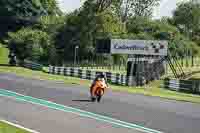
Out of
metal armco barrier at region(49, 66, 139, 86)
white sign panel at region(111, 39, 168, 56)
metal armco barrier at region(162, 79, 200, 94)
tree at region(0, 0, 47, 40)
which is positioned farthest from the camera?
tree at region(0, 0, 47, 40)

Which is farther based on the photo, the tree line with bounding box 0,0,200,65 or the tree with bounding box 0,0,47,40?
the tree with bounding box 0,0,47,40

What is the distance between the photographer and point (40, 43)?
6981 centimetres

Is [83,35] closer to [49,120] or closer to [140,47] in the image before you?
[140,47]

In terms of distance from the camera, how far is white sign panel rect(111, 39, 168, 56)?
49.5 metres

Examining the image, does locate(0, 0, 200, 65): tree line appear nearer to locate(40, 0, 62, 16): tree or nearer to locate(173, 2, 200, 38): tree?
locate(173, 2, 200, 38): tree

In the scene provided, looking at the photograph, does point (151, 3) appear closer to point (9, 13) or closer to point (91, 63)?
point (9, 13)

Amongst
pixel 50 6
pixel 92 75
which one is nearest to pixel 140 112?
pixel 92 75

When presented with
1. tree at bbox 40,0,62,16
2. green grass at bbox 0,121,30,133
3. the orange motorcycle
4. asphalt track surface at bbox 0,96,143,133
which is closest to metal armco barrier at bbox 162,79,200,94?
the orange motorcycle

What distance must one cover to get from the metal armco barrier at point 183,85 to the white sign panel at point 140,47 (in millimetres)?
6243

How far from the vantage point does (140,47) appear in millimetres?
50625

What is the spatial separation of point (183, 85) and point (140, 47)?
10.6 m

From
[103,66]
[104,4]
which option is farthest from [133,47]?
[104,4]

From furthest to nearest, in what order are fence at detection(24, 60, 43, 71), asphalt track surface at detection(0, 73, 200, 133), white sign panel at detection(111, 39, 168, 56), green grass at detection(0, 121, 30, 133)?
fence at detection(24, 60, 43, 71)
white sign panel at detection(111, 39, 168, 56)
asphalt track surface at detection(0, 73, 200, 133)
green grass at detection(0, 121, 30, 133)

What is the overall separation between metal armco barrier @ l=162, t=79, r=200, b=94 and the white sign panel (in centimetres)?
624
